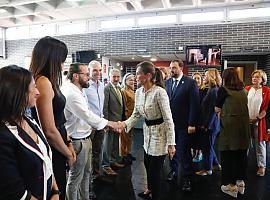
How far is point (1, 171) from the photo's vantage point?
3.17ft

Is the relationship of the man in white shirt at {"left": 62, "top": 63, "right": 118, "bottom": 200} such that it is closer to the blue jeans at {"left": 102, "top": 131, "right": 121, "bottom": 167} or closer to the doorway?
the blue jeans at {"left": 102, "top": 131, "right": 121, "bottom": 167}

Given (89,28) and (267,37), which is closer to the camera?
(267,37)

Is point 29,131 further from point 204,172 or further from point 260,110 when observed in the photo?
point 260,110

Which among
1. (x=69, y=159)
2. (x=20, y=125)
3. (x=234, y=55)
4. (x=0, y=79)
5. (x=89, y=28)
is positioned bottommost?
(x=69, y=159)

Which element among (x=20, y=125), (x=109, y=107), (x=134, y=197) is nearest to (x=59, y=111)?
(x=20, y=125)

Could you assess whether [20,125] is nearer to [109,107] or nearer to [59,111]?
[59,111]

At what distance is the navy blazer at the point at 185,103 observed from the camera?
123 inches

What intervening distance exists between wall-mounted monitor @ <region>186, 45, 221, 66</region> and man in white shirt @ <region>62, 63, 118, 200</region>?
16.0 ft

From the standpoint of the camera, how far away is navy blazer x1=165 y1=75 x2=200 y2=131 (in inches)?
123

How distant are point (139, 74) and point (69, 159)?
108 centimetres

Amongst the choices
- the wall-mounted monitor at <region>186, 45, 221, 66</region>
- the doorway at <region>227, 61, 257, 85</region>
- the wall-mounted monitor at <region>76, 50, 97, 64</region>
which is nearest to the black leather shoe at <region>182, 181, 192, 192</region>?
the wall-mounted monitor at <region>186, 45, 221, 66</region>

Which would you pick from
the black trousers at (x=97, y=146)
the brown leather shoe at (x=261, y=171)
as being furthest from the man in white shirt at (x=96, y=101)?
the brown leather shoe at (x=261, y=171)

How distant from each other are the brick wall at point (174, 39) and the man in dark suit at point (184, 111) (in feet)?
12.6

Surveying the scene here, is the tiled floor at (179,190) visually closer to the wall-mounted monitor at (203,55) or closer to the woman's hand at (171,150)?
the woman's hand at (171,150)
